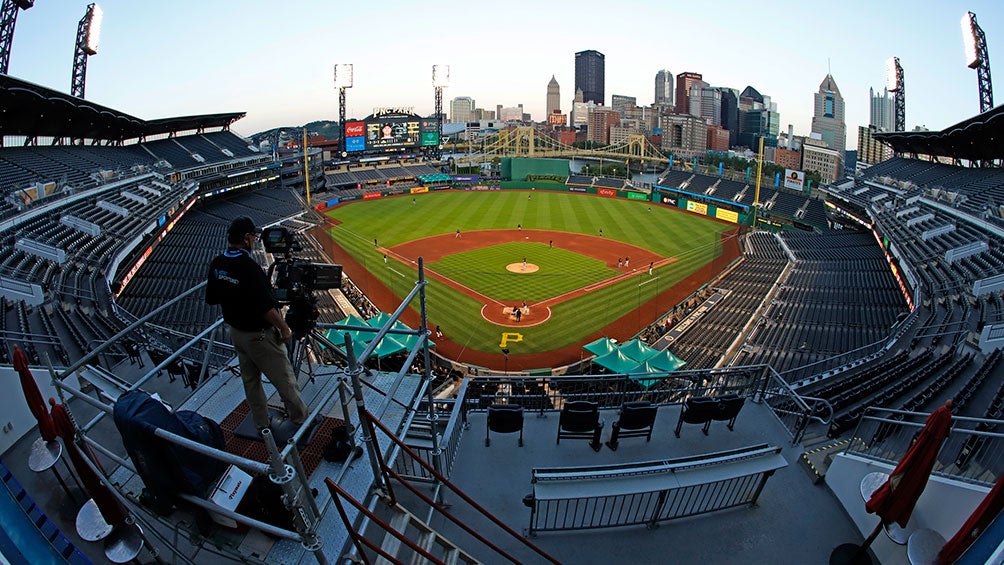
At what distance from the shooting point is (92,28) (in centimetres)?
4403

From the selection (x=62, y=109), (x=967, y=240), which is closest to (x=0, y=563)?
(x=967, y=240)

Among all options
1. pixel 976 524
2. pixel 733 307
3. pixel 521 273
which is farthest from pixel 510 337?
pixel 976 524

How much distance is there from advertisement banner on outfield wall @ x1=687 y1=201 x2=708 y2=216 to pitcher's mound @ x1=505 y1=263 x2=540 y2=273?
31.7m

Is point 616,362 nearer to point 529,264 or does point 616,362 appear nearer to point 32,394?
point 32,394

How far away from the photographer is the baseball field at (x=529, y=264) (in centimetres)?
2525

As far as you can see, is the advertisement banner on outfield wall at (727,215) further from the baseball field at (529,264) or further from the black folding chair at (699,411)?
the black folding chair at (699,411)

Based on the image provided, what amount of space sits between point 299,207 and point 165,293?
32841 millimetres

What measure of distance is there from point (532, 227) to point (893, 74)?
1906 inches

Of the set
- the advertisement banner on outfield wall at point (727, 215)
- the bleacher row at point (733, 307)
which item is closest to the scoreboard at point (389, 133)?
the advertisement banner on outfield wall at point (727, 215)

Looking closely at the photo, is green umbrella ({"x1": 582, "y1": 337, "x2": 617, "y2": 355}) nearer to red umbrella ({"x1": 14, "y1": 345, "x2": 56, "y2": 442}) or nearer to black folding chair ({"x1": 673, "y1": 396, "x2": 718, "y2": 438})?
black folding chair ({"x1": 673, "y1": 396, "x2": 718, "y2": 438})

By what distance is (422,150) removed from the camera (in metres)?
84.2

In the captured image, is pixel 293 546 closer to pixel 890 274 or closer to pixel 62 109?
pixel 890 274

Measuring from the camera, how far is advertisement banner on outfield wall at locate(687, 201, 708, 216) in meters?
58.8

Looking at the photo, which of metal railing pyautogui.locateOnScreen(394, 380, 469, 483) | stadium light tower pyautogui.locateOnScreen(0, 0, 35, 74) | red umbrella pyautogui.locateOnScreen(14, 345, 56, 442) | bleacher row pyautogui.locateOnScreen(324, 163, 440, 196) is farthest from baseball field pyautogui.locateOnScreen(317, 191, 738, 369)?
stadium light tower pyautogui.locateOnScreen(0, 0, 35, 74)
